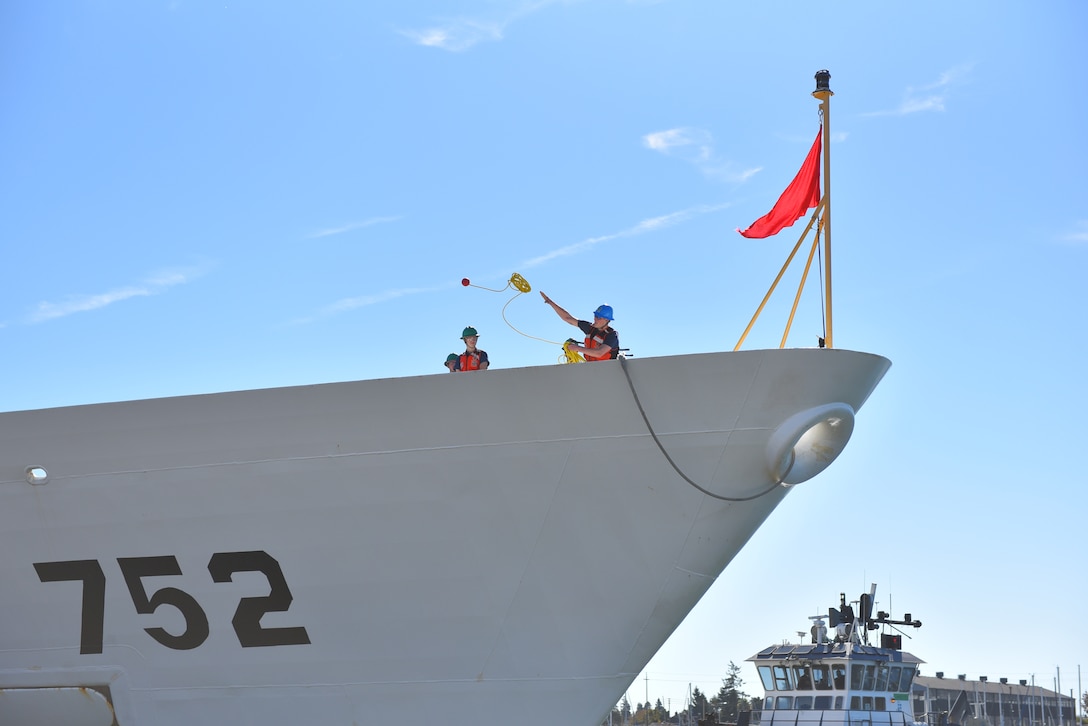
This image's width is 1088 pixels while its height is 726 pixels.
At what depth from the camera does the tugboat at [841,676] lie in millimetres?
21078

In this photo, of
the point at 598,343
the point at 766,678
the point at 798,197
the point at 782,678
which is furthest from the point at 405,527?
the point at 766,678

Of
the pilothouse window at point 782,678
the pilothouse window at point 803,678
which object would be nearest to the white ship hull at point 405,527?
the pilothouse window at point 803,678

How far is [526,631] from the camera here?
8.41m

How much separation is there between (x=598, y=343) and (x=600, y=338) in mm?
43

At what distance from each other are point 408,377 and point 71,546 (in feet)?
9.55

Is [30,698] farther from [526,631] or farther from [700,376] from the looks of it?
[700,376]

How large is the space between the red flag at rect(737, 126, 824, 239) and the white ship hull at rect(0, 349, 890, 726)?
1.38 meters

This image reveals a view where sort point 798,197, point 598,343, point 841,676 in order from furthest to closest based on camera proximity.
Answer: point 841,676, point 798,197, point 598,343

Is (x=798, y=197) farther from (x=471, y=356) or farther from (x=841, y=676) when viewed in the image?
(x=841, y=676)

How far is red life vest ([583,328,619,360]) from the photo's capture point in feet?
28.0

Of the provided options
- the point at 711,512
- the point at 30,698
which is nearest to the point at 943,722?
the point at 711,512

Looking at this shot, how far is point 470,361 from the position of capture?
30.3 ft

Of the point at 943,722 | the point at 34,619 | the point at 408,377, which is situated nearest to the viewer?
the point at 408,377

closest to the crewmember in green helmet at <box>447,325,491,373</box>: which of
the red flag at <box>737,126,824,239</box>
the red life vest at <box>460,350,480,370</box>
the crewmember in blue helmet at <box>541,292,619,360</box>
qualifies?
the red life vest at <box>460,350,480,370</box>
